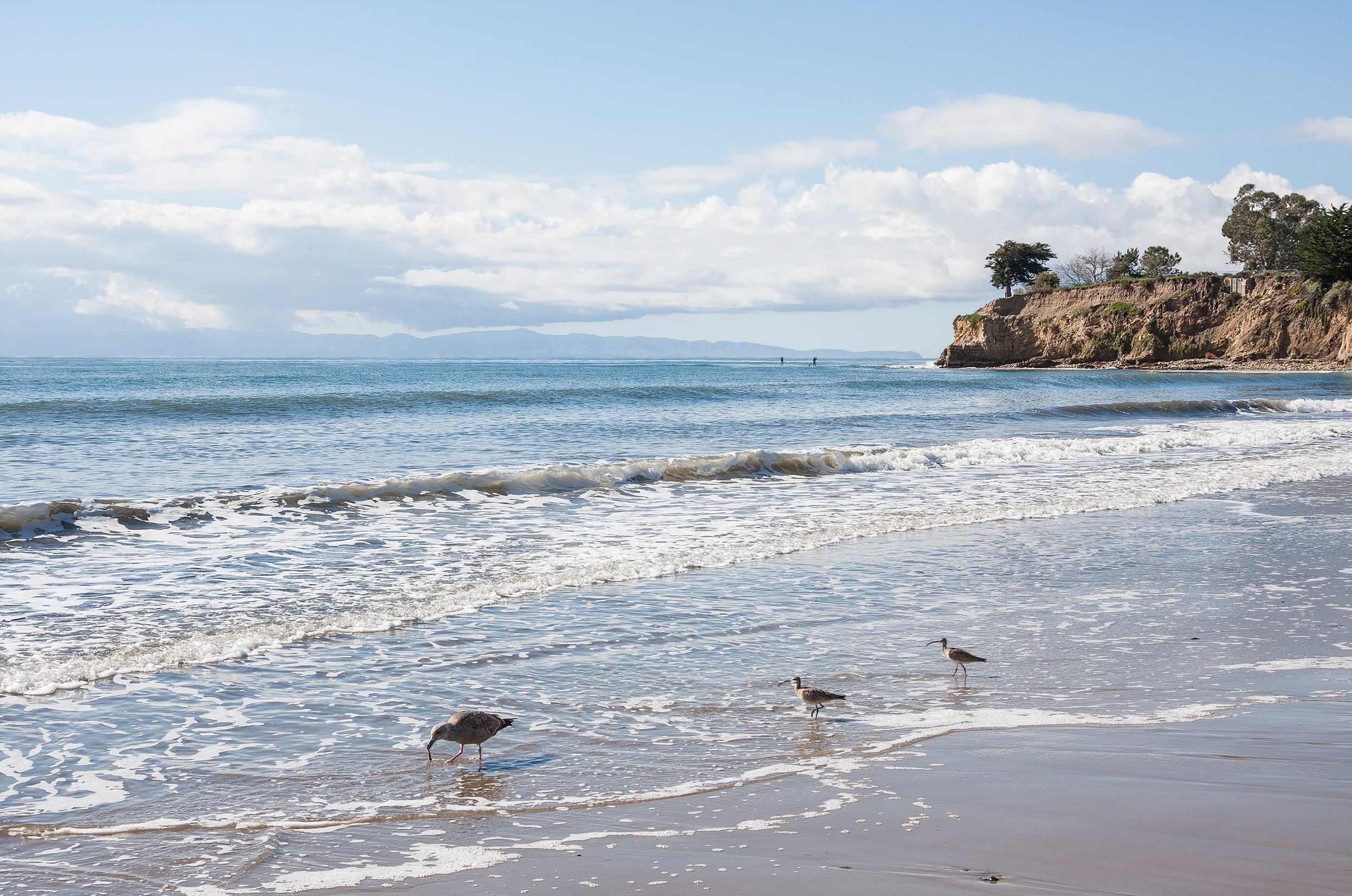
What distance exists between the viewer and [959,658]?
6469 mm

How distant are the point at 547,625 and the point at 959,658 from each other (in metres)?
3.41

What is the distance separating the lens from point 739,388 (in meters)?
56.8

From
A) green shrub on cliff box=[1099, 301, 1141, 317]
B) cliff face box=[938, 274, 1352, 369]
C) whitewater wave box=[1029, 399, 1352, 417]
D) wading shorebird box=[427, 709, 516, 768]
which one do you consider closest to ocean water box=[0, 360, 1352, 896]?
wading shorebird box=[427, 709, 516, 768]

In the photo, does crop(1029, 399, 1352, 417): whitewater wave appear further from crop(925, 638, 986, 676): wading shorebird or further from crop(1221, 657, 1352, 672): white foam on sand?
crop(925, 638, 986, 676): wading shorebird

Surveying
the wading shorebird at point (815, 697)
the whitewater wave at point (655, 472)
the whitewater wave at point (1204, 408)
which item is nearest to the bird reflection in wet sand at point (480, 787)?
the wading shorebird at point (815, 697)

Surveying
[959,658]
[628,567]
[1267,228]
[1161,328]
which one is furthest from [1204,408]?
[1267,228]

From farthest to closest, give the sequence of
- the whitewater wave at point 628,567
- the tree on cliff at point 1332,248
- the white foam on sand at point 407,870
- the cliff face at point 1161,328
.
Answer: the cliff face at point 1161,328 < the tree on cliff at point 1332,248 < the whitewater wave at point 628,567 < the white foam on sand at point 407,870

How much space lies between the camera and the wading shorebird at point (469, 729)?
5000 millimetres

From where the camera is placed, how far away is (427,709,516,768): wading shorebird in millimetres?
5000

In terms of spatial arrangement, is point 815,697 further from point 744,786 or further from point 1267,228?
point 1267,228

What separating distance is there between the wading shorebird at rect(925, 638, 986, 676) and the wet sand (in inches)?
46.1

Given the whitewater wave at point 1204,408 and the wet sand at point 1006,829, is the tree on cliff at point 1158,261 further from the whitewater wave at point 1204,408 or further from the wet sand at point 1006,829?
the wet sand at point 1006,829

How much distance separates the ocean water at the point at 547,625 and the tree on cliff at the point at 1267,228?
84.9m

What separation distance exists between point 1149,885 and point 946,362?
292 feet
